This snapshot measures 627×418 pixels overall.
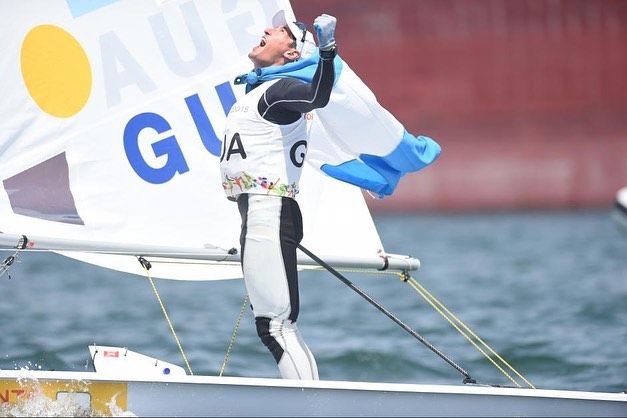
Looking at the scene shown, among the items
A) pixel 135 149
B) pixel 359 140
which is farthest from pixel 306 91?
pixel 135 149

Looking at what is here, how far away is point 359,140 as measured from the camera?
4.27 metres

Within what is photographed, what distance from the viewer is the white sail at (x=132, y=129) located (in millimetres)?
4504

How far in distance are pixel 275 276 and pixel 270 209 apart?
0.22 metres

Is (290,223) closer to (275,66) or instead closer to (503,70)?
(275,66)

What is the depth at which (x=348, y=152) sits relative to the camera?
4.38m

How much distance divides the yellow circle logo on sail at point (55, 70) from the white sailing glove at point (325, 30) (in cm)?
134

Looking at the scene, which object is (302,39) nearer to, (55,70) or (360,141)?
(360,141)

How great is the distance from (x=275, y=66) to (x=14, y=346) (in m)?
3.80

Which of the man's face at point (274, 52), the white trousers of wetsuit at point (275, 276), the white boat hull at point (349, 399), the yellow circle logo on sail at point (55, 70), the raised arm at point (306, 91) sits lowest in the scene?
the white boat hull at point (349, 399)

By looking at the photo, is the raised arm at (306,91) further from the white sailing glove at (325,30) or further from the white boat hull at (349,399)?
the white boat hull at (349,399)

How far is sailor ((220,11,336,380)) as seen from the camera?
3871 millimetres

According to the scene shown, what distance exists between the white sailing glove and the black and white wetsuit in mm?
278

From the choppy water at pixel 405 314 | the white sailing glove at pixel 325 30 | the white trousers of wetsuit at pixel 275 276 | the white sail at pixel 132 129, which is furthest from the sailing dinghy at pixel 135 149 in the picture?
the choppy water at pixel 405 314

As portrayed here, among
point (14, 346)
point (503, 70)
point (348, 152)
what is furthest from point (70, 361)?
point (503, 70)
